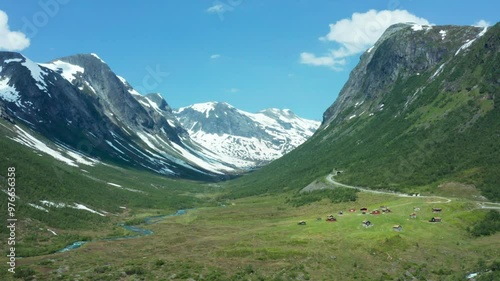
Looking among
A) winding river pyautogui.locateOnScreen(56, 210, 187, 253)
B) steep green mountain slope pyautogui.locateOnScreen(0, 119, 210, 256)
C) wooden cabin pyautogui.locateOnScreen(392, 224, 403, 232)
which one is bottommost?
winding river pyautogui.locateOnScreen(56, 210, 187, 253)

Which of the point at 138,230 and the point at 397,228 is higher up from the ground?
the point at 397,228

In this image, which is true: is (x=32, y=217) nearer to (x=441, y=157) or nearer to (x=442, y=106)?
(x=441, y=157)

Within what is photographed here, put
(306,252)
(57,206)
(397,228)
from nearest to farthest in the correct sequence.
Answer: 1. (306,252)
2. (397,228)
3. (57,206)

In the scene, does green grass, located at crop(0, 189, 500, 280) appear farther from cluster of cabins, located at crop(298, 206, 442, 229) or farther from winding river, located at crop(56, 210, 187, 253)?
winding river, located at crop(56, 210, 187, 253)

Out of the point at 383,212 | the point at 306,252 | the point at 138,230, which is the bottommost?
the point at 138,230

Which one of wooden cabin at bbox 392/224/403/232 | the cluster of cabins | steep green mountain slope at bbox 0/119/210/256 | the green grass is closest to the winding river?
steep green mountain slope at bbox 0/119/210/256

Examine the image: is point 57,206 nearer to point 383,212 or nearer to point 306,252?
point 306,252

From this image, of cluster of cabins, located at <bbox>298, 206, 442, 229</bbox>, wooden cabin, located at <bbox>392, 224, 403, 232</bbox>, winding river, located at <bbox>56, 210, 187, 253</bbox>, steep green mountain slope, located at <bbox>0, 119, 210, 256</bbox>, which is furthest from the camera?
steep green mountain slope, located at <bbox>0, 119, 210, 256</bbox>

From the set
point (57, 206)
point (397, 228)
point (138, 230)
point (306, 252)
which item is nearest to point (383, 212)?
point (397, 228)

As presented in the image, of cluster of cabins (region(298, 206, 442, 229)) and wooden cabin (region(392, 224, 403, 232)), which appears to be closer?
wooden cabin (region(392, 224, 403, 232))

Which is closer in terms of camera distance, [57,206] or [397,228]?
[397,228]

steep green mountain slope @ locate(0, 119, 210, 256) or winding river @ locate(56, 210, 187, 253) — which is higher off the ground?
steep green mountain slope @ locate(0, 119, 210, 256)

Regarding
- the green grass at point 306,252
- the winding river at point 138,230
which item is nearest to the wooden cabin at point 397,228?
the green grass at point 306,252

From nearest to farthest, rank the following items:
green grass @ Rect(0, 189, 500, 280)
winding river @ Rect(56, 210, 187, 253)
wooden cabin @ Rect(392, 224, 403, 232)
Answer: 1. green grass @ Rect(0, 189, 500, 280)
2. wooden cabin @ Rect(392, 224, 403, 232)
3. winding river @ Rect(56, 210, 187, 253)
